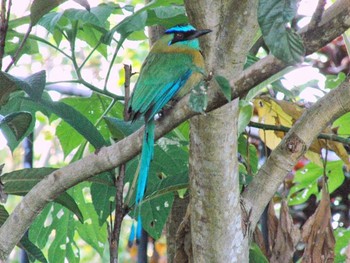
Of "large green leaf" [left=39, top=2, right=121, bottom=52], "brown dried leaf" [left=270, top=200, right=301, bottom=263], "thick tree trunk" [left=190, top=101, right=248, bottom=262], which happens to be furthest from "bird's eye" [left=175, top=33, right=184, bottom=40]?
"thick tree trunk" [left=190, top=101, right=248, bottom=262]

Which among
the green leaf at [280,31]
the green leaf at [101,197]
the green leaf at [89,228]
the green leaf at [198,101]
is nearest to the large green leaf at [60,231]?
the green leaf at [89,228]

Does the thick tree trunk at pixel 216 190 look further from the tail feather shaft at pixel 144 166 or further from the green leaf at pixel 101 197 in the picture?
the green leaf at pixel 101 197

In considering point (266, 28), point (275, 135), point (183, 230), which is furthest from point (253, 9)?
point (275, 135)

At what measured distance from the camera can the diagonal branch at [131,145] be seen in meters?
1.03

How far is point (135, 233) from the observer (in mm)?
1603

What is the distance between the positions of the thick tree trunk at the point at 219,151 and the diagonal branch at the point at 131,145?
0.15ft

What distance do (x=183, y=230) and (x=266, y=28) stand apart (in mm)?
622

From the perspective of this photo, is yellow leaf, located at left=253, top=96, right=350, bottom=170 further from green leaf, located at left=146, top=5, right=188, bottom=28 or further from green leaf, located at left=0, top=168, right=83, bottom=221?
green leaf, located at left=0, top=168, right=83, bottom=221

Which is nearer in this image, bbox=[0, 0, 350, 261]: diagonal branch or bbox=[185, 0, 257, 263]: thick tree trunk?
bbox=[0, 0, 350, 261]: diagonal branch

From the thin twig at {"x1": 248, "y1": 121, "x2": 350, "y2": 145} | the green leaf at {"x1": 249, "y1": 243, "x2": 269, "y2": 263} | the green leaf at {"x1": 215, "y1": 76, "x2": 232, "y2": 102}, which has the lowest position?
the green leaf at {"x1": 249, "y1": 243, "x2": 269, "y2": 263}

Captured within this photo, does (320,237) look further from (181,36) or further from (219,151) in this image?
(181,36)

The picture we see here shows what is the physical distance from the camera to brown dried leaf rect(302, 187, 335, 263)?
1.63m

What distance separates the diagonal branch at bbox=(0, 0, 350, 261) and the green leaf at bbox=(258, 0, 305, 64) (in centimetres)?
5

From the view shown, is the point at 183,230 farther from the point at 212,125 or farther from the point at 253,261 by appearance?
the point at 212,125
